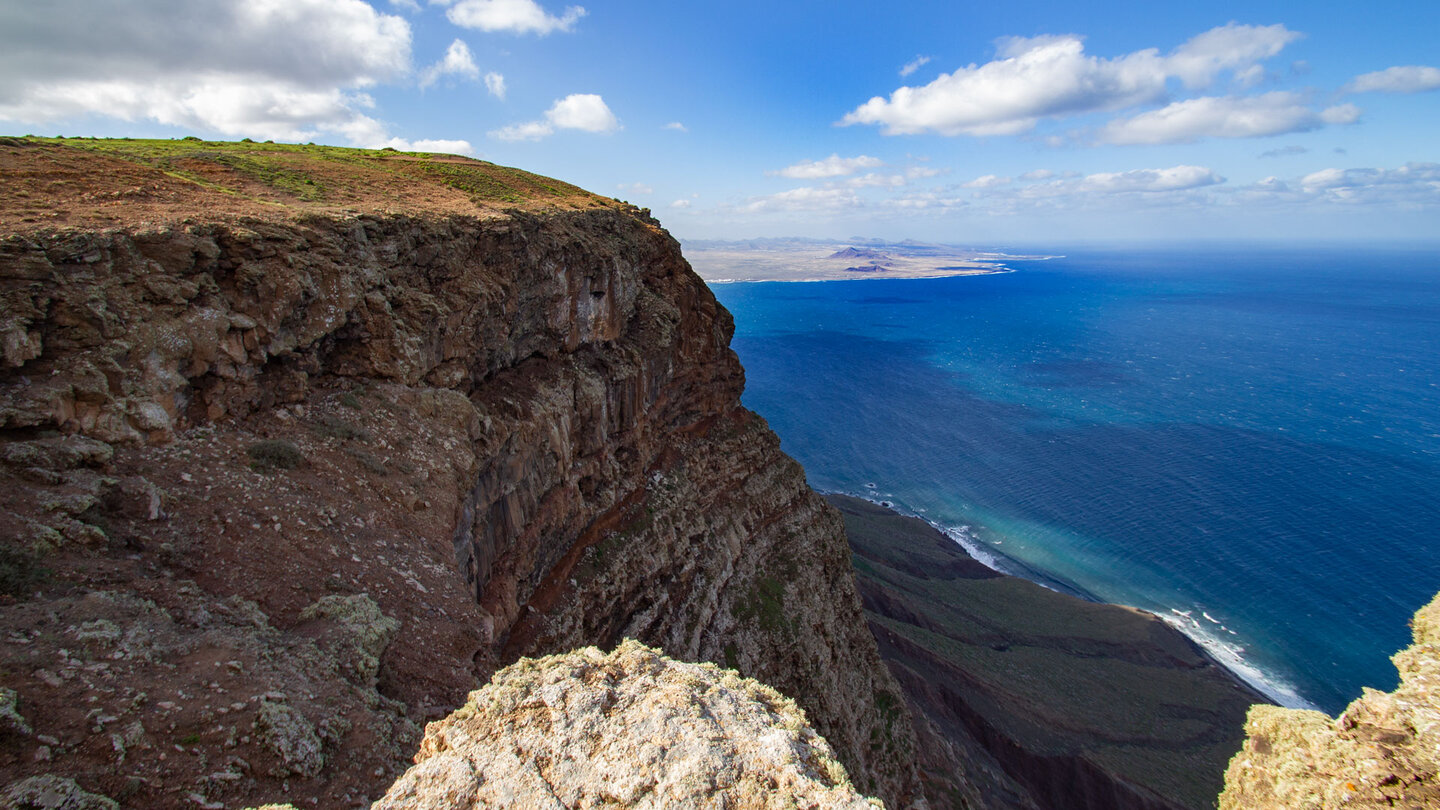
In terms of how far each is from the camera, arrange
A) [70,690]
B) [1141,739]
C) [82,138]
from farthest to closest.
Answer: [1141,739] → [82,138] → [70,690]

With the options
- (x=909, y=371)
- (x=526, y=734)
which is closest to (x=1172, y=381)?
(x=909, y=371)

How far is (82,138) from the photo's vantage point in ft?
97.7

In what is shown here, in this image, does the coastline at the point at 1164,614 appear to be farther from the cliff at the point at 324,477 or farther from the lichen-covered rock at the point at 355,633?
the lichen-covered rock at the point at 355,633

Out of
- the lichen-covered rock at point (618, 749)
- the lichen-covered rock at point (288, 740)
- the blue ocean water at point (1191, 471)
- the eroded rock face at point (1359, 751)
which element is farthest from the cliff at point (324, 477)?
the blue ocean water at point (1191, 471)

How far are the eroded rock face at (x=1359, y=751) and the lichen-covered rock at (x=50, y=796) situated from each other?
2158 cm

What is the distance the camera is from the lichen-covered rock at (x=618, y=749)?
7559 mm

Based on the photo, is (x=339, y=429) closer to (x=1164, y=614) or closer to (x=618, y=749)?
(x=618, y=749)

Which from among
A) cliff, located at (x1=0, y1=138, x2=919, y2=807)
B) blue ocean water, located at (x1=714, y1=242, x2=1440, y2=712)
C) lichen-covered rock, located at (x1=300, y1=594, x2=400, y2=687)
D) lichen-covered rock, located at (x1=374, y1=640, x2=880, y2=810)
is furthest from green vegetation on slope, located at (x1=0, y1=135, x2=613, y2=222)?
blue ocean water, located at (x1=714, y1=242, x2=1440, y2=712)

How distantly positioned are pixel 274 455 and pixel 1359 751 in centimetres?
2530

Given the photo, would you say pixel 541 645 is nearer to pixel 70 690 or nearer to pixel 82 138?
pixel 70 690

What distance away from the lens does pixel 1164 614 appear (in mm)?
67125

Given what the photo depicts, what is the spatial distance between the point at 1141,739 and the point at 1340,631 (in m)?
32.8

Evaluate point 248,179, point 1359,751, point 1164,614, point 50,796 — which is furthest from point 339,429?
point 1164,614

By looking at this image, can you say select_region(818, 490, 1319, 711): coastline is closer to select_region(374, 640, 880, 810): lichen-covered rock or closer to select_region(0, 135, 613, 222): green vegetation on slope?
select_region(374, 640, 880, 810): lichen-covered rock
